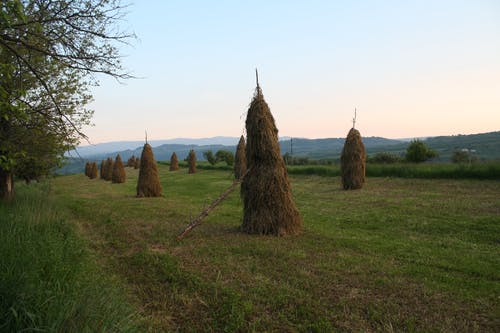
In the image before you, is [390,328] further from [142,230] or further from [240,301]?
Result: [142,230]

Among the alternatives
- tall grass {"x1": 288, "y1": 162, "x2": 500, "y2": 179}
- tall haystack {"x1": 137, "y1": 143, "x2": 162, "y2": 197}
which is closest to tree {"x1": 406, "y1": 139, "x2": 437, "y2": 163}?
tall grass {"x1": 288, "y1": 162, "x2": 500, "y2": 179}

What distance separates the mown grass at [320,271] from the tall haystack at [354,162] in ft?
23.2

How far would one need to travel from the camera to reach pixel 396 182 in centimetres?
2027

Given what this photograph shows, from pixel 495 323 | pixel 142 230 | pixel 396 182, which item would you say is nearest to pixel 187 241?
pixel 142 230

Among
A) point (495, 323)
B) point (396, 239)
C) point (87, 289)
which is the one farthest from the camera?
point (396, 239)

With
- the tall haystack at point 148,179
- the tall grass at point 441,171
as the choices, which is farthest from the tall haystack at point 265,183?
the tall grass at point 441,171

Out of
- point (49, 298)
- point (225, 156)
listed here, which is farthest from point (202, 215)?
point (225, 156)

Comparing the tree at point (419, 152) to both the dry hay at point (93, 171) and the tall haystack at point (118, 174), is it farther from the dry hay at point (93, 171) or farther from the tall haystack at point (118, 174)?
the dry hay at point (93, 171)

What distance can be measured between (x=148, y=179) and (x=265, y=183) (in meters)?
11.7

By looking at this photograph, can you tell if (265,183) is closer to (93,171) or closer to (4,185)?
(4,185)

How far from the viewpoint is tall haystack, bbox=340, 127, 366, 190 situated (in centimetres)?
1836

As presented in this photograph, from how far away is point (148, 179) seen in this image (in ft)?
60.5

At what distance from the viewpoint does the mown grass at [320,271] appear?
4.11 metres

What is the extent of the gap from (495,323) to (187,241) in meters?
5.99
